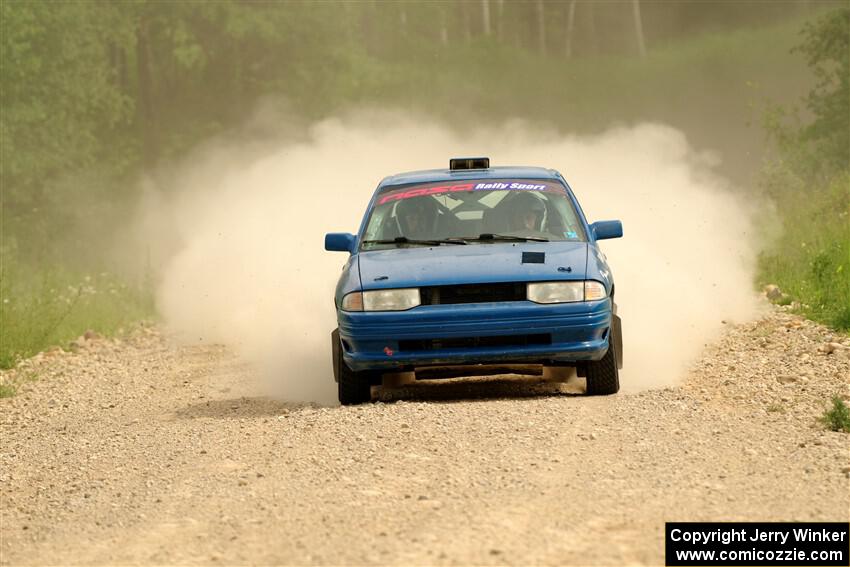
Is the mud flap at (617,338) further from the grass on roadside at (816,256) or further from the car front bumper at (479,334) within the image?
the grass on roadside at (816,256)

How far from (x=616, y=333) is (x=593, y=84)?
139 feet

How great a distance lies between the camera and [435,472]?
25.5 feet

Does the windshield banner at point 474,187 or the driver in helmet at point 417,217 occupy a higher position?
the windshield banner at point 474,187

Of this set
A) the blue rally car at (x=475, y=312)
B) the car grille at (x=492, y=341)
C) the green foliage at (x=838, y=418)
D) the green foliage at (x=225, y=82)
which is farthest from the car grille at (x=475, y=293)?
the green foliage at (x=225, y=82)

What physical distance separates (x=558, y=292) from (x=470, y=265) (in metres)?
0.63

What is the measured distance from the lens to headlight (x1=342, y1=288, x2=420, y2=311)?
9.98 meters

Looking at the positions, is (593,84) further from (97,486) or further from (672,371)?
(97,486)

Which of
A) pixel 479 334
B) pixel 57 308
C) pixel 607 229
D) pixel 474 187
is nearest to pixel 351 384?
pixel 479 334

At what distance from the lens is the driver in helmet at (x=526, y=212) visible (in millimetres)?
11281

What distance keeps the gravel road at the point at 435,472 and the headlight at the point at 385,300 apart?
0.66 metres

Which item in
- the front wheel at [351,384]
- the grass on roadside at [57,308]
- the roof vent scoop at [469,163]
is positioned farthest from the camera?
the grass on roadside at [57,308]

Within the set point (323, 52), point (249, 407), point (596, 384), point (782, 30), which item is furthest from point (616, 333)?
point (782, 30)

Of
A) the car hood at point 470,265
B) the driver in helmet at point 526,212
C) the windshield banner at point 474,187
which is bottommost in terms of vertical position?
the car hood at point 470,265

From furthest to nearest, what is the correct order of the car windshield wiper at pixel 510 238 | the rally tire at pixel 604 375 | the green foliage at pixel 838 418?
1. the car windshield wiper at pixel 510 238
2. the rally tire at pixel 604 375
3. the green foliage at pixel 838 418
